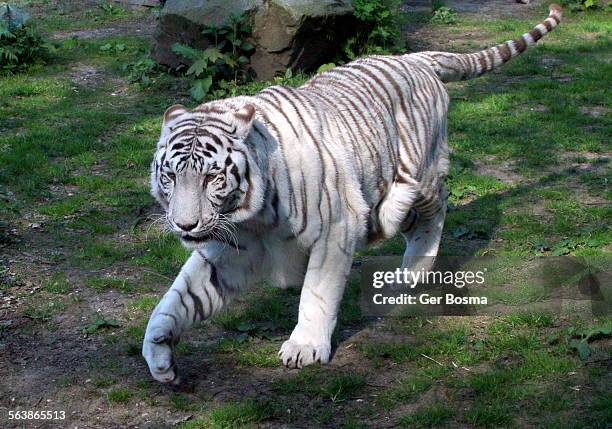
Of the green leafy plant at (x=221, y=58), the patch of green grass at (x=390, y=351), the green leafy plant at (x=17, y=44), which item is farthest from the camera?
the green leafy plant at (x=17, y=44)

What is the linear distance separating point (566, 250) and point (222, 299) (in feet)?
7.91

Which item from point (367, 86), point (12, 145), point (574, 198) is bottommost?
point (12, 145)

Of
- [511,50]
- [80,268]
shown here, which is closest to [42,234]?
[80,268]

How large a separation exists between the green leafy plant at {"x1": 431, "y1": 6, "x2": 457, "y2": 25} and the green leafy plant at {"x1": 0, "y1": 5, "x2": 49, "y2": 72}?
16.5 feet

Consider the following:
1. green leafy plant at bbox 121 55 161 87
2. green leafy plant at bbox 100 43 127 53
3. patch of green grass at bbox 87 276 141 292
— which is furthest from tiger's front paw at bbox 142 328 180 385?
green leafy plant at bbox 100 43 127 53

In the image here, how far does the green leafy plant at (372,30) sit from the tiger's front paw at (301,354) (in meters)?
5.58

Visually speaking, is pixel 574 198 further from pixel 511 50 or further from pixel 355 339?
pixel 355 339

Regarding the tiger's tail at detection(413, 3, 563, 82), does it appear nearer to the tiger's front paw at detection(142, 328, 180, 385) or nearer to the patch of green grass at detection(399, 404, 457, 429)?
the patch of green grass at detection(399, 404, 457, 429)

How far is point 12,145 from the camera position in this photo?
7.77 meters

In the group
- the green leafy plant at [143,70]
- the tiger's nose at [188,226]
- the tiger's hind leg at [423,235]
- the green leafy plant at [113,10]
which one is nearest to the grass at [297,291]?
the green leafy plant at [143,70]

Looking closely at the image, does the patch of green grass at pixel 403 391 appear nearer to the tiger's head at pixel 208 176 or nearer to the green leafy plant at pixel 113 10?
the tiger's head at pixel 208 176

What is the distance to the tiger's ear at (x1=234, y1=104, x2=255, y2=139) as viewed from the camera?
4.00 m

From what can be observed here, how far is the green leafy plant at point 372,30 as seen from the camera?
9.57 meters

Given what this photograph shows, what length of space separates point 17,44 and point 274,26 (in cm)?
293
